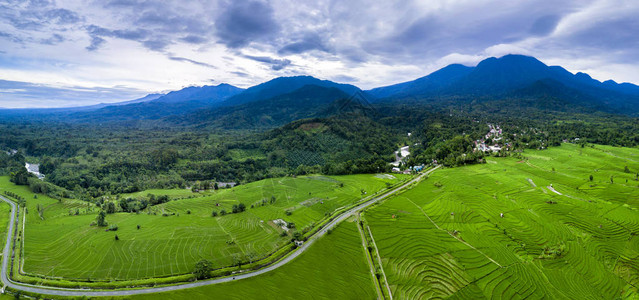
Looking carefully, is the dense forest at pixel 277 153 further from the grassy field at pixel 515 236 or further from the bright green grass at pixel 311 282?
the bright green grass at pixel 311 282

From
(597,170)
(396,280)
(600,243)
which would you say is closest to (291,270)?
(396,280)

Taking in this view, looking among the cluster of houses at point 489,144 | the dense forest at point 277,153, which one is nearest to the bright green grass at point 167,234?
the dense forest at point 277,153

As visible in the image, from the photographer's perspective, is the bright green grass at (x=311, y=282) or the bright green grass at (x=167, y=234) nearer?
the bright green grass at (x=311, y=282)

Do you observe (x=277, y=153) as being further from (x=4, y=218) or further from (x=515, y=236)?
(x=515, y=236)

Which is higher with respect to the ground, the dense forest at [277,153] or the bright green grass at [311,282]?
the dense forest at [277,153]

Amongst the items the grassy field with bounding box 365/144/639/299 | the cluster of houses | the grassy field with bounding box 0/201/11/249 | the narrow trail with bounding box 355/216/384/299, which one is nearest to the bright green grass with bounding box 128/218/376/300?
the narrow trail with bounding box 355/216/384/299
